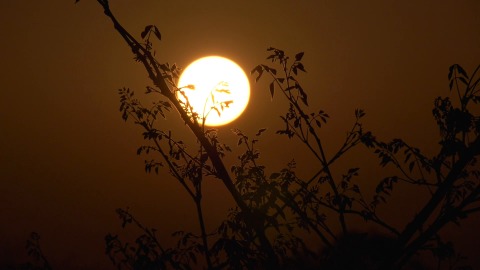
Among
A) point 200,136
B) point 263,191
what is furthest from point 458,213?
point 263,191

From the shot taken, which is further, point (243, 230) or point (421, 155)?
point (243, 230)

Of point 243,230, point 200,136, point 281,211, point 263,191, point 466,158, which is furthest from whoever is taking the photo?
point 243,230

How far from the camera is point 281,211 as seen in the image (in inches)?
143

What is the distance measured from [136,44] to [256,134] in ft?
12.3

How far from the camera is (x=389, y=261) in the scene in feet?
9.08

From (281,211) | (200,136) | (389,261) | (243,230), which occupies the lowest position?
(389,261)

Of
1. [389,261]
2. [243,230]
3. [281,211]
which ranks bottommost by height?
[389,261]

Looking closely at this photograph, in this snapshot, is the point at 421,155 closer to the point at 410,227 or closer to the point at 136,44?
the point at 410,227

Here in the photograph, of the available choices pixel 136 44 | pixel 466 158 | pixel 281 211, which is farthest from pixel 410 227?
pixel 136 44

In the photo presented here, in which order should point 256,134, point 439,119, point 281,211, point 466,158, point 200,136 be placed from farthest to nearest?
point 256,134 → point 439,119 → point 281,211 → point 200,136 → point 466,158

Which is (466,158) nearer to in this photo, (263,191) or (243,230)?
(263,191)

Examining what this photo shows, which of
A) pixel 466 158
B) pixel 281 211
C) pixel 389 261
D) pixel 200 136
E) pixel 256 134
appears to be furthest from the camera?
pixel 256 134

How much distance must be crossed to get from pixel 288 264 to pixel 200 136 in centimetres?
386

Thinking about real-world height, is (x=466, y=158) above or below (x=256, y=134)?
below
